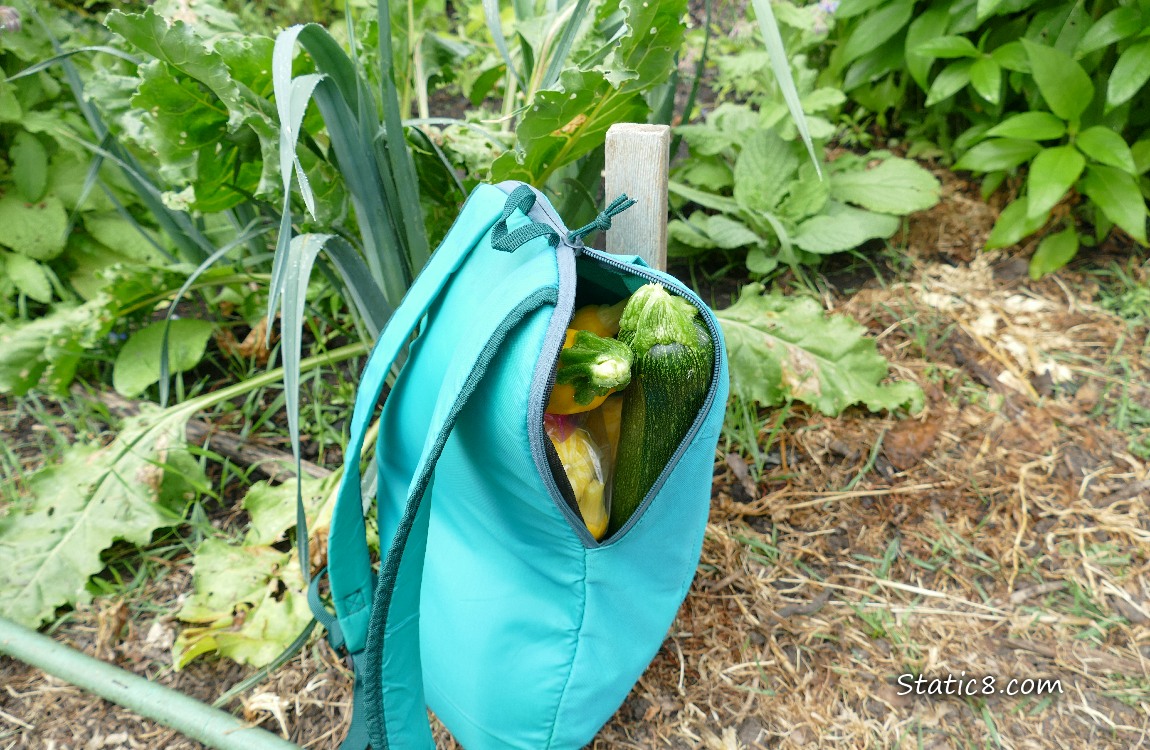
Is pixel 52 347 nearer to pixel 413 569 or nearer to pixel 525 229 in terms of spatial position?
pixel 413 569

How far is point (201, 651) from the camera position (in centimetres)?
141

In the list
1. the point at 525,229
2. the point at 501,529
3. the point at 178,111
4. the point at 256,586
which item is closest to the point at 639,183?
the point at 525,229

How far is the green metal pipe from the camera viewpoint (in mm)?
1256

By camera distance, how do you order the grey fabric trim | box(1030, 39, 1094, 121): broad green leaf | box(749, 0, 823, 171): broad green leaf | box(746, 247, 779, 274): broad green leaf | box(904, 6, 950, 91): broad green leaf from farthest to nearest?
box(904, 6, 950, 91): broad green leaf < box(746, 247, 779, 274): broad green leaf < box(1030, 39, 1094, 121): broad green leaf < box(749, 0, 823, 171): broad green leaf < the grey fabric trim

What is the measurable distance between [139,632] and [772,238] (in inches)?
69.4

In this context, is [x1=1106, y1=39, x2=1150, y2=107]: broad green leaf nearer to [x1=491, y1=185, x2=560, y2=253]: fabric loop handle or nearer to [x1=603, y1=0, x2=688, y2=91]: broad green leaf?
[x1=603, y1=0, x2=688, y2=91]: broad green leaf

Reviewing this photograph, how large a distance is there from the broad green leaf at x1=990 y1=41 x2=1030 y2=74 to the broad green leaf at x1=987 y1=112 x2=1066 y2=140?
0.13 m

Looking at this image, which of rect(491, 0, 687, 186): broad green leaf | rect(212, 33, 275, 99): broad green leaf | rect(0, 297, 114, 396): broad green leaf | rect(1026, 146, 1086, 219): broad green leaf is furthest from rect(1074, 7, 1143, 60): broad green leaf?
rect(0, 297, 114, 396): broad green leaf

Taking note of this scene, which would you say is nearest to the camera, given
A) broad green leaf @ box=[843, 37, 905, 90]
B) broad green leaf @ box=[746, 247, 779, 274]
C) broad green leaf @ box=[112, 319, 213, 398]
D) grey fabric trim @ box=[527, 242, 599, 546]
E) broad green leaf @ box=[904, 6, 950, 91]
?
grey fabric trim @ box=[527, 242, 599, 546]

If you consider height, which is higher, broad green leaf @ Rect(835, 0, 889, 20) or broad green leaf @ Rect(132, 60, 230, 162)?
broad green leaf @ Rect(132, 60, 230, 162)

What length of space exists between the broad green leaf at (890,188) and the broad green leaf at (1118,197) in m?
0.38

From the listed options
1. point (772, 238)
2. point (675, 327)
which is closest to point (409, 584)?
point (675, 327)

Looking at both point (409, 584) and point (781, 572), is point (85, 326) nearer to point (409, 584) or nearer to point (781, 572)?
point (409, 584)

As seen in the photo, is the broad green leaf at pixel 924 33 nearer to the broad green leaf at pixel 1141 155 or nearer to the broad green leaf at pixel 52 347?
the broad green leaf at pixel 1141 155
